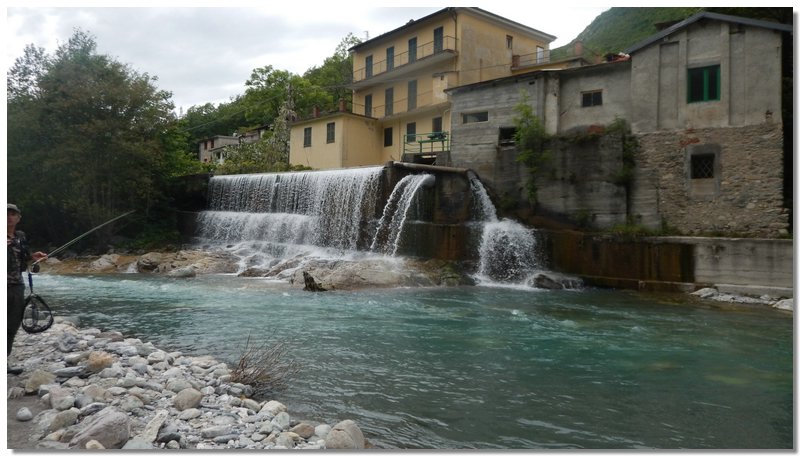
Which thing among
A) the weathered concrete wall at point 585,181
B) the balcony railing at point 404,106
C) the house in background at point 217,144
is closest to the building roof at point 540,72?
the weathered concrete wall at point 585,181

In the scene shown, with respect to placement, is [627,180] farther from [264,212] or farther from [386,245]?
[264,212]

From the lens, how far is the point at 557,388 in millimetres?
4871

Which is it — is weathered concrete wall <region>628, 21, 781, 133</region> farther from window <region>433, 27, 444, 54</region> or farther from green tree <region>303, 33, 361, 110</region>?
green tree <region>303, 33, 361, 110</region>

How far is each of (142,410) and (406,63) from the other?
22.3m

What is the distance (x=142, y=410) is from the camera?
372 cm

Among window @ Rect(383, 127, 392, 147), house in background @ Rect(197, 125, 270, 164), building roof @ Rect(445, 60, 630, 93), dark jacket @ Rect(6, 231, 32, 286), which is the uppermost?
house in background @ Rect(197, 125, 270, 164)

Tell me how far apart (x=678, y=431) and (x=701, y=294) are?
28.1 ft

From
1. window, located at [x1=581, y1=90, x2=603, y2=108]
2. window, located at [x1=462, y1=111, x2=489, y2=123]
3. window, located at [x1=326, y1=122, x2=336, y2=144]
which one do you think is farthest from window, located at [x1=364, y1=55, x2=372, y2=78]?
window, located at [x1=581, y1=90, x2=603, y2=108]

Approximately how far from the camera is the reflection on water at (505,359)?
3932mm

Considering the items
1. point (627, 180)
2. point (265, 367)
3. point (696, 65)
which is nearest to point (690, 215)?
point (627, 180)

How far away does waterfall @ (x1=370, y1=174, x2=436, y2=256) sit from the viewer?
1486 centimetres

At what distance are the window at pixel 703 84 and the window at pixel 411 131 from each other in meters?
12.1

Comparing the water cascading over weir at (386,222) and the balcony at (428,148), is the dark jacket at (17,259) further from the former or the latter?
the balcony at (428,148)

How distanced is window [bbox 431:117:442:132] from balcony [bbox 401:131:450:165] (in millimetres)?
585
